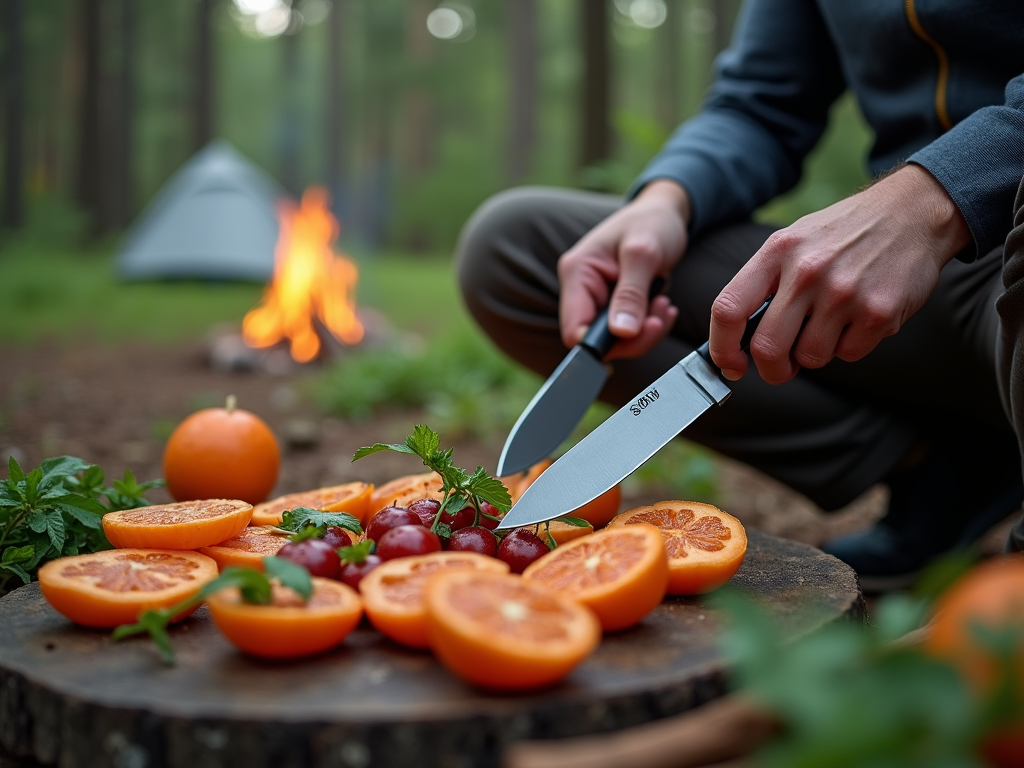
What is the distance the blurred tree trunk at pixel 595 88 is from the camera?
1101cm

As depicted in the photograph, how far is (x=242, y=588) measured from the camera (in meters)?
1.20

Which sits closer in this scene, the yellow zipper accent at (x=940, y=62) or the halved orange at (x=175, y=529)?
the halved orange at (x=175, y=529)

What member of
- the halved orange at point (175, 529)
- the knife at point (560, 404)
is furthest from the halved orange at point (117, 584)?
the knife at point (560, 404)

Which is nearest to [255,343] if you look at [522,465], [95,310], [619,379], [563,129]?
[95,310]

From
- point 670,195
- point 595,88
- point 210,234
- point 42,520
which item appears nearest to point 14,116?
point 210,234

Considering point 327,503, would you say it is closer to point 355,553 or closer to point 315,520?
point 315,520

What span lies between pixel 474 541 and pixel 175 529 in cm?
50

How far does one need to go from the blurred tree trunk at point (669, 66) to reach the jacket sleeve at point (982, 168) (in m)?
23.0

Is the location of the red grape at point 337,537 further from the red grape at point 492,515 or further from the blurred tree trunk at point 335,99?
the blurred tree trunk at point 335,99

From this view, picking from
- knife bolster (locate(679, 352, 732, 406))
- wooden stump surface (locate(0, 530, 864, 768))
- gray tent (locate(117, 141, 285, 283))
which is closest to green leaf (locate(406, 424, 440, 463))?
wooden stump surface (locate(0, 530, 864, 768))

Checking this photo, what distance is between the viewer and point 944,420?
2.62 m

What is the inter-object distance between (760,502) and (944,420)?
134cm

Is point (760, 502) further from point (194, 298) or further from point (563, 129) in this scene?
point (563, 129)

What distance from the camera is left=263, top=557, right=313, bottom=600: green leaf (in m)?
1.19
